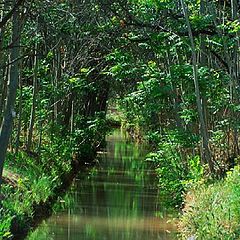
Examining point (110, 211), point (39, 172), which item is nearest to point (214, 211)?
point (110, 211)

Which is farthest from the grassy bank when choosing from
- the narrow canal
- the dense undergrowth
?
the dense undergrowth

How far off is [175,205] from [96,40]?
5692 millimetres

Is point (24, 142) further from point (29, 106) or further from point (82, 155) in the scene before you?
point (82, 155)

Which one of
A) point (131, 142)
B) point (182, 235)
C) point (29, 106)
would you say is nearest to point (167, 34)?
point (182, 235)

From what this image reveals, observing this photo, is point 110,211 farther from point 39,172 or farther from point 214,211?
point 214,211

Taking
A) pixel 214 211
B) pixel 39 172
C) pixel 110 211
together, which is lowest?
pixel 110 211

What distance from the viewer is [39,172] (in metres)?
16.7

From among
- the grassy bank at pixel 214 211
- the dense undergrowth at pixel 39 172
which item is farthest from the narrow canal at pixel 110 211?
the grassy bank at pixel 214 211

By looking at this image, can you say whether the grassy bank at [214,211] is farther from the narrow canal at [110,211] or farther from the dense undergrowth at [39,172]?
the dense undergrowth at [39,172]

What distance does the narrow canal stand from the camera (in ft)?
42.3

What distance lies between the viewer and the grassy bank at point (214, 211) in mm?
9203

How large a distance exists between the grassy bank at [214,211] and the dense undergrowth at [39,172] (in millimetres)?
3069

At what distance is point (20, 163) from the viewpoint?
1666 centimetres

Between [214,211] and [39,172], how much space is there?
298 inches
